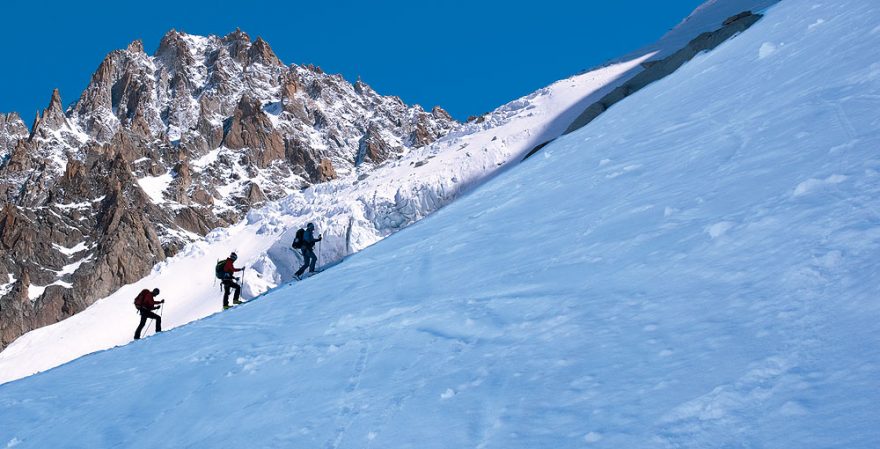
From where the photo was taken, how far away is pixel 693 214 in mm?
9375

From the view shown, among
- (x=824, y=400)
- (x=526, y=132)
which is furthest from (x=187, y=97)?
(x=824, y=400)

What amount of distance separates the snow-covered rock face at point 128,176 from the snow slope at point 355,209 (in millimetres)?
54023

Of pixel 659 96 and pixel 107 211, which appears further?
pixel 107 211

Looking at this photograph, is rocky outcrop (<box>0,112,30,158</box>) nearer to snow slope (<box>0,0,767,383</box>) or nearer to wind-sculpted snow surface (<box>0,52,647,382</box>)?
wind-sculpted snow surface (<box>0,52,647,382</box>)

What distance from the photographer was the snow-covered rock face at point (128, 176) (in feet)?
357

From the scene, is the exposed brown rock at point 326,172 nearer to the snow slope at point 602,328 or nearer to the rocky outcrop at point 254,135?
the rocky outcrop at point 254,135

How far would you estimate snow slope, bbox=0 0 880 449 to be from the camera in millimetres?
5395

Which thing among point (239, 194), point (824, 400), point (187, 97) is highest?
point (187, 97)

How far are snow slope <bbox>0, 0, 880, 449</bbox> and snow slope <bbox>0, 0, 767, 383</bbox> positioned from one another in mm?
23236

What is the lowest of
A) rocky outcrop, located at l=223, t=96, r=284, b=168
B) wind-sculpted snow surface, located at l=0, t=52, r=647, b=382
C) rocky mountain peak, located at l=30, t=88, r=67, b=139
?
wind-sculpted snow surface, located at l=0, t=52, r=647, b=382

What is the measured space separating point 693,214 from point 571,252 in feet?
5.17

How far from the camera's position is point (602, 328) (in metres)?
7.05

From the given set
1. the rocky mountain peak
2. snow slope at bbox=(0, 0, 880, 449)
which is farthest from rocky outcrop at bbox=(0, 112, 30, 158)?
snow slope at bbox=(0, 0, 880, 449)

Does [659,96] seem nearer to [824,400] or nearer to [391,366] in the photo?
[391,366]
